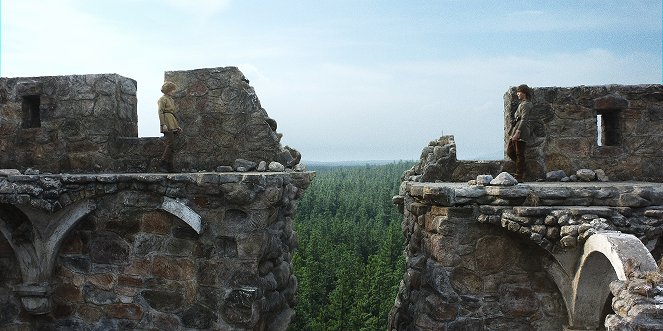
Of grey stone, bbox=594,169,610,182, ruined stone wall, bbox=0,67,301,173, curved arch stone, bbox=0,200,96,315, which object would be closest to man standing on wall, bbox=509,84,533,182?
grey stone, bbox=594,169,610,182

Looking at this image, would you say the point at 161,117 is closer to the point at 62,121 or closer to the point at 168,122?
the point at 168,122

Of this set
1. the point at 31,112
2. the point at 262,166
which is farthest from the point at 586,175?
the point at 31,112

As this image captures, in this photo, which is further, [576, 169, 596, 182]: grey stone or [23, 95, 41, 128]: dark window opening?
[23, 95, 41, 128]: dark window opening

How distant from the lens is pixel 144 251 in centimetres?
494

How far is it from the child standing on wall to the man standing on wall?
3.72 m

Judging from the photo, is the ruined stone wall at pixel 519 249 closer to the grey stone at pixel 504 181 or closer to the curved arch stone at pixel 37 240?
the grey stone at pixel 504 181

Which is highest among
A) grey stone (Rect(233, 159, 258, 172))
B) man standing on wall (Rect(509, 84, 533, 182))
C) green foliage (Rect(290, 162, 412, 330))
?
man standing on wall (Rect(509, 84, 533, 182))

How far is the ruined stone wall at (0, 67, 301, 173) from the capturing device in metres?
5.88

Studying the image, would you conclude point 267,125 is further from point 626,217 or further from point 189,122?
point 626,217

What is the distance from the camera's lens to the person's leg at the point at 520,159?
5719mm

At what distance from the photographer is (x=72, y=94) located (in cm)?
593

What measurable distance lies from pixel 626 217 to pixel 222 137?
408cm

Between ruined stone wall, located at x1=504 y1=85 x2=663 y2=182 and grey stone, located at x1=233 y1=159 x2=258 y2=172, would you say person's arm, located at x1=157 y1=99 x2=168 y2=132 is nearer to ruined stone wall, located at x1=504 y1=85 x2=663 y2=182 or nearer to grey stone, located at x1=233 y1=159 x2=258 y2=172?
grey stone, located at x1=233 y1=159 x2=258 y2=172

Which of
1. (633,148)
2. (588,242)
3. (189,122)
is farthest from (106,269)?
(633,148)
